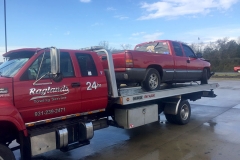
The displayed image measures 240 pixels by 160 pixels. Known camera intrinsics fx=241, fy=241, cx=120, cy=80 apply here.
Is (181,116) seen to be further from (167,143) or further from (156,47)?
(156,47)

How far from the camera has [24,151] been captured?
4.30m

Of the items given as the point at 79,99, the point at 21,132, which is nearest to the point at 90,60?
the point at 79,99

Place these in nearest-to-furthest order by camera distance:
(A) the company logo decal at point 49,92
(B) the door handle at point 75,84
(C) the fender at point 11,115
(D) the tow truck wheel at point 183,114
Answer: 1. (C) the fender at point 11,115
2. (A) the company logo decal at point 49,92
3. (B) the door handle at point 75,84
4. (D) the tow truck wheel at point 183,114

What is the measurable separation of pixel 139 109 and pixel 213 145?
2.02 m

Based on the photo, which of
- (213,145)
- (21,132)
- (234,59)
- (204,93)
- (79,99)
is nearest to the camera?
(21,132)

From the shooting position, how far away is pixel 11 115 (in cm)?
389

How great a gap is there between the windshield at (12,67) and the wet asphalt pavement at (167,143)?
7.20ft

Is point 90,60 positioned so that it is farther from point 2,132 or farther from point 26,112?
point 2,132

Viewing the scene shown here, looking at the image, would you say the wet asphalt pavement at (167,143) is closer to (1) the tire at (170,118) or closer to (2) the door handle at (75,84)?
(1) the tire at (170,118)

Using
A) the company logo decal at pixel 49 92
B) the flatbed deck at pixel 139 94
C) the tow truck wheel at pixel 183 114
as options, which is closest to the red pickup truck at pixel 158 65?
the flatbed deck at pixel 139 94

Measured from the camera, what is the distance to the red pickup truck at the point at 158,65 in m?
6.23

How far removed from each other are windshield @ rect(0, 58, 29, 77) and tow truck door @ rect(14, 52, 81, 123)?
0.57 ft

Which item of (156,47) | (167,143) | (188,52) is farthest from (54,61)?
(188,52)

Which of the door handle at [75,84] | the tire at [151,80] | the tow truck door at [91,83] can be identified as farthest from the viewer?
the tire at [151,80]
